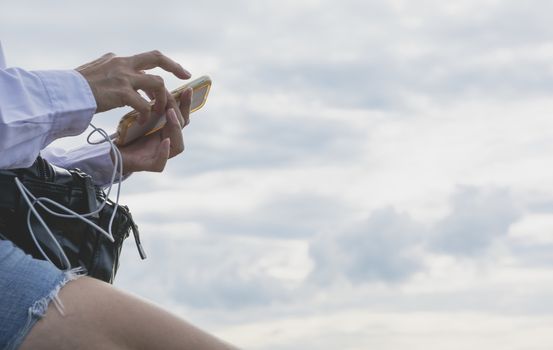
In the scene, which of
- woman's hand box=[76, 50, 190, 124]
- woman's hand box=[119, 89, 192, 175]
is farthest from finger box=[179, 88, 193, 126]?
woman's hand box=[76, 50, 190, 124]

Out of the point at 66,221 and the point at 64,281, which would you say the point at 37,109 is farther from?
the point at 66,221

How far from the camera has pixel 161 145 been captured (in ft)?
13.3

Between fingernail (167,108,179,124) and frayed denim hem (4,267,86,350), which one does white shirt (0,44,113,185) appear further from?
fingernail (167,108,179,124)

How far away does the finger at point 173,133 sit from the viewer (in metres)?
3.93

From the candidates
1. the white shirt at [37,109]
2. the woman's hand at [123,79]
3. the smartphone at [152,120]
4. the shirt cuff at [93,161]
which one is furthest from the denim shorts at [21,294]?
the shirt cuff at [93,161]

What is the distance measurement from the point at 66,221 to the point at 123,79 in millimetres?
688

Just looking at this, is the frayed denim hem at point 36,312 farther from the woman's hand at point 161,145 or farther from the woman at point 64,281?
the woman's hand at point 161,145

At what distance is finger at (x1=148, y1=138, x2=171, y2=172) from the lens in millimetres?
4031

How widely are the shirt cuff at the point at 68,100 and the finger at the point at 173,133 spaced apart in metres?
0.71

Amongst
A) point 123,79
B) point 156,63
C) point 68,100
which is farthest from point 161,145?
point 68,100

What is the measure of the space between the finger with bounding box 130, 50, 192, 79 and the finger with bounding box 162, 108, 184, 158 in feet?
0.55

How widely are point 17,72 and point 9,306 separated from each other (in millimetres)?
815

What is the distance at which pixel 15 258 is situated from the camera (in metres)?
3.03

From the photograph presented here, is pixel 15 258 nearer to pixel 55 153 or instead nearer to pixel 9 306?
pixel 9 306
